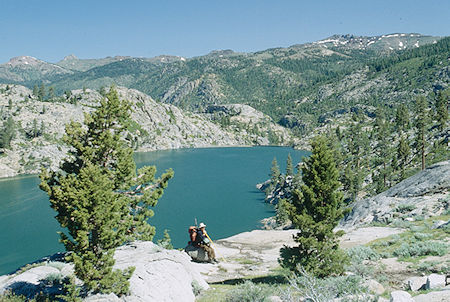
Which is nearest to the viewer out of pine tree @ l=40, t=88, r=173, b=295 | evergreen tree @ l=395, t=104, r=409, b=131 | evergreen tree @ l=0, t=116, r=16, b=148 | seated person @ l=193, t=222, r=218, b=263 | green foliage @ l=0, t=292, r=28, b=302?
green foliage @ l=0, t=292, r=28, b=302

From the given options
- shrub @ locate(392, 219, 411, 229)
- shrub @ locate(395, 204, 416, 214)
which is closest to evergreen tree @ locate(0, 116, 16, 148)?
shrub @ locate(395, 204, 416, 214)

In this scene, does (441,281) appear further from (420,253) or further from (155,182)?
(155,182)

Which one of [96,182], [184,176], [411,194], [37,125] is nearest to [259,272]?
[96,182]

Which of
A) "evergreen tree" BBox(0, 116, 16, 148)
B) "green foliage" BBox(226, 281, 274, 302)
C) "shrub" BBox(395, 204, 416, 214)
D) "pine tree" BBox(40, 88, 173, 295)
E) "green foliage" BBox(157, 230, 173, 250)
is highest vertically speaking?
"evergreen tree" BBox(0, 116, 16, 148)

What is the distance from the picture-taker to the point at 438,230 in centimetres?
2873

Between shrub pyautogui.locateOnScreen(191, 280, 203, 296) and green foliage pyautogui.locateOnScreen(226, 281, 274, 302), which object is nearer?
green foliage pyautogui.locateOnScreen(226, 281, 274, 302)

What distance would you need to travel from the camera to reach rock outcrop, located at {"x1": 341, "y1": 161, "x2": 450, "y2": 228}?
40.0 metres

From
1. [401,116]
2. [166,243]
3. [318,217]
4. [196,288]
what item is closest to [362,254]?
[318,217]

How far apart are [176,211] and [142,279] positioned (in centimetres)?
8332

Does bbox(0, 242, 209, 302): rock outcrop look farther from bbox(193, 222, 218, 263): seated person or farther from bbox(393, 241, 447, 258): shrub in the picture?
bbox(393, 241, 447, 258): shrub

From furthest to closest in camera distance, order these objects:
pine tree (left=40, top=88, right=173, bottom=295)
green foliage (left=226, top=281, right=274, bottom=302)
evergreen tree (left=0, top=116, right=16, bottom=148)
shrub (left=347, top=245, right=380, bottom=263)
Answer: evergreen tree (left=0, top=116, right=16, bottom=148), shrub (left=347, top=245, right=380, bottom=263), pine tree (left=40, top=88, right=173, bottom=295), green foliage (left=226, top=281, right=274, bottom=302)

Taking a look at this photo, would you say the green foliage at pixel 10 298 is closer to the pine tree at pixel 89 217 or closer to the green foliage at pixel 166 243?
the pine tree at pixel 89 217

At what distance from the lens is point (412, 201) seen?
1747 inches

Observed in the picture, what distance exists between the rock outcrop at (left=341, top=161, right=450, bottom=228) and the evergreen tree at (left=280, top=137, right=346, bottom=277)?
23735mm
